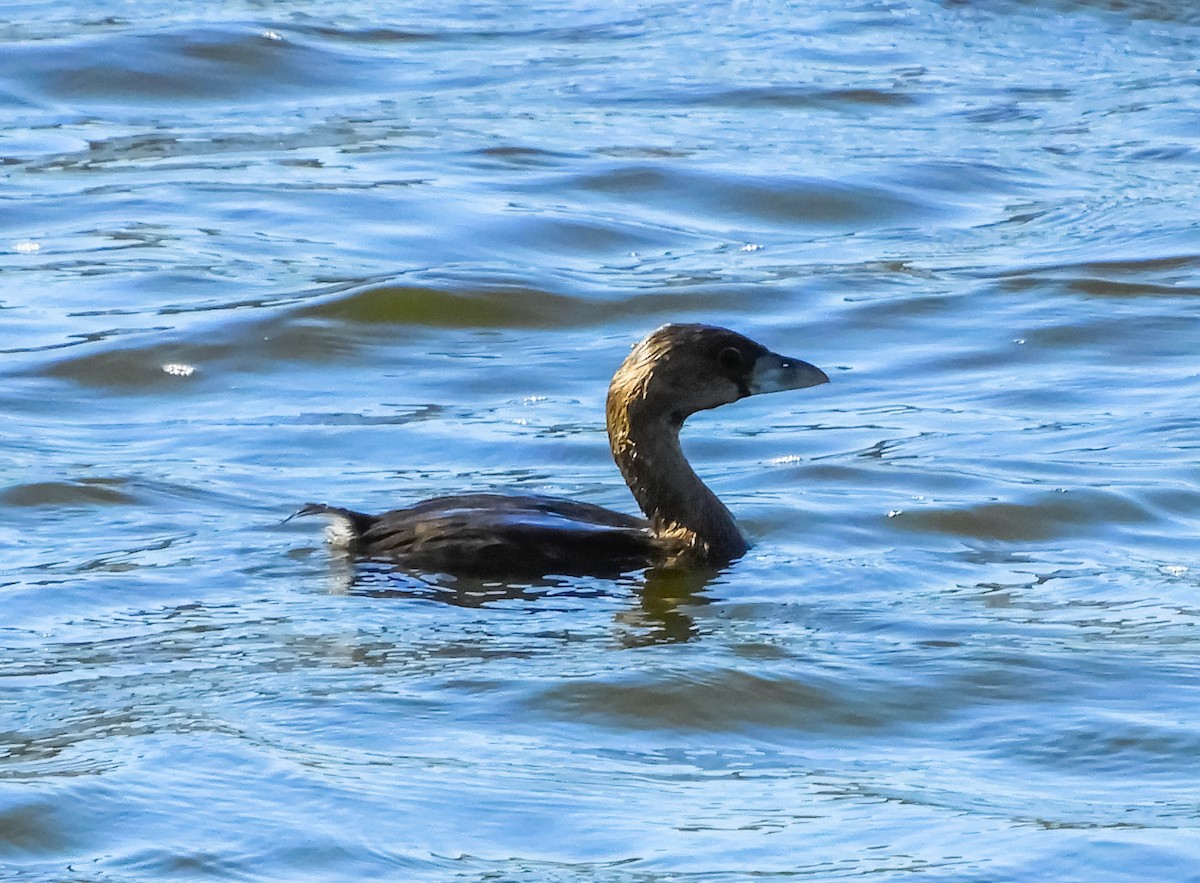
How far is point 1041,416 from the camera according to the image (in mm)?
9219

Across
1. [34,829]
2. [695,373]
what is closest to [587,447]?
[695,373]

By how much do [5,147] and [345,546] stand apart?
764cm

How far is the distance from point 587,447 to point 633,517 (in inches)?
42.1

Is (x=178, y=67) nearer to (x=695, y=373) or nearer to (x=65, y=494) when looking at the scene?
(x=65, y=494)

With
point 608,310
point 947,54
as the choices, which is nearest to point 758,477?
point 608,310

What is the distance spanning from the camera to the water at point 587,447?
209 inches

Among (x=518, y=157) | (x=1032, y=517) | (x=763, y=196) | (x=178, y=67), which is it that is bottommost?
(x=1032, y=517)

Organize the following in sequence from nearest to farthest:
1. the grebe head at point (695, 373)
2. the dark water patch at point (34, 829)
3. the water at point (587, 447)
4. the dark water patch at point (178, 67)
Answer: the dark water patch at point (34, 829) → the water at point (587, 447) → the grebe head at point (695, 373) → the dark water patch at point (178, 67)

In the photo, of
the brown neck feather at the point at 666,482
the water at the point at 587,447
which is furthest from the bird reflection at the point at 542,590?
the brown neck feather at the point at 666,482

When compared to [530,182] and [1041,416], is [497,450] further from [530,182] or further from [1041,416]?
[530,182]

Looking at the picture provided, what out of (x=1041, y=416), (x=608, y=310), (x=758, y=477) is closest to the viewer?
(x=758, y=477)

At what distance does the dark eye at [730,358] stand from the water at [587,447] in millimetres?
517

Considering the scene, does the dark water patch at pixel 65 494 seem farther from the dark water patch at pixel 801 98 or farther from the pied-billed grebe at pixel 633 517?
the dark water patch at pixel 801 98

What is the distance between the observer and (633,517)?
7.83 meters
